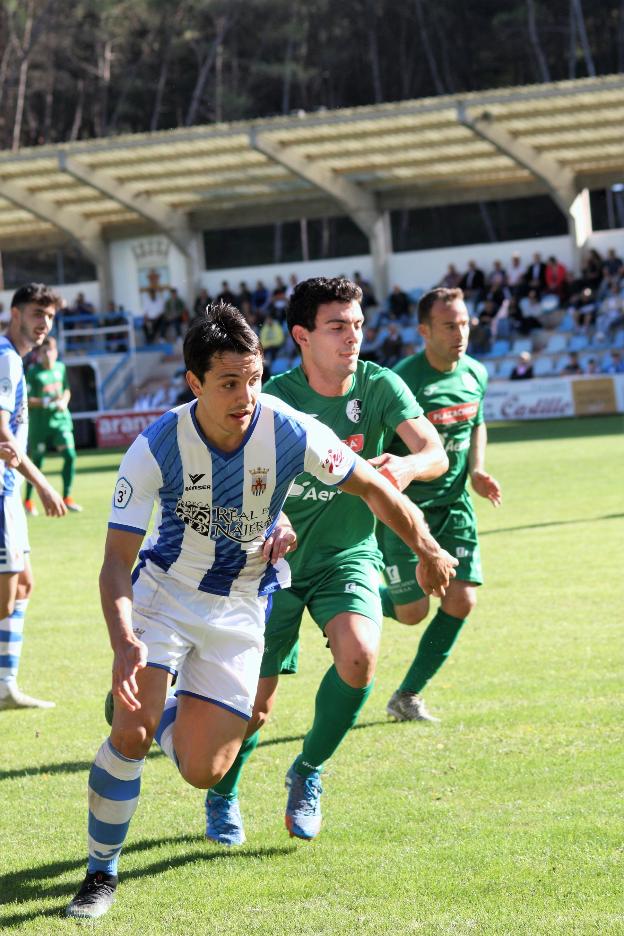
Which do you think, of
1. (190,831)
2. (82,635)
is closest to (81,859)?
(190,831)

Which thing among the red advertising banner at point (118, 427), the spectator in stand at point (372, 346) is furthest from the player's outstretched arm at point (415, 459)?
the spectator in stand at point (372, 346)

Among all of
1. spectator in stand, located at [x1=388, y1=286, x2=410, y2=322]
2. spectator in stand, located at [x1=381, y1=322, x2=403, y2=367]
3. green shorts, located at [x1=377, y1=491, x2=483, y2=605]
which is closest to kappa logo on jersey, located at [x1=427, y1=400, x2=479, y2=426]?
→ green shorts, located at [x1=377, y1=491, x2=483, y2=605]

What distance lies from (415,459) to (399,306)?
99.3 feet

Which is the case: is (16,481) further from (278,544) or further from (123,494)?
(123,494)

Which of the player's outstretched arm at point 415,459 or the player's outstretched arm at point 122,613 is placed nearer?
the player's outstretched arm at point 122,613

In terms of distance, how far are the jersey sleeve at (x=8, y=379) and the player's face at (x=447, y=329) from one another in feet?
6.82

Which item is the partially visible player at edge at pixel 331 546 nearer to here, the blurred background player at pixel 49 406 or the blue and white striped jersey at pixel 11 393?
the blue and white striped jersey at pixel 11 393

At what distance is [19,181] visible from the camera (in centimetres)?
3588

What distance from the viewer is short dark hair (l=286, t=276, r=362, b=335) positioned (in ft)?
16.9

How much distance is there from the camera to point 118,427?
31984mm

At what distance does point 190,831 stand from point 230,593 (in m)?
1.08

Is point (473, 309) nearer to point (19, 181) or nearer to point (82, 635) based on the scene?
point (19, 181)

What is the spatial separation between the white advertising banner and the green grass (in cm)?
2005

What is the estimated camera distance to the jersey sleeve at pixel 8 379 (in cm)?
658
